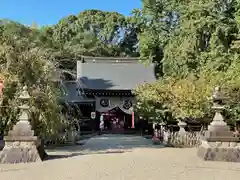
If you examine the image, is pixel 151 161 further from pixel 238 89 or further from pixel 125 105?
pixel 125 105

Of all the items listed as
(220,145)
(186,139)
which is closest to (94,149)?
(186,139)

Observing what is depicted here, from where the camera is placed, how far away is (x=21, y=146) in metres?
10.3

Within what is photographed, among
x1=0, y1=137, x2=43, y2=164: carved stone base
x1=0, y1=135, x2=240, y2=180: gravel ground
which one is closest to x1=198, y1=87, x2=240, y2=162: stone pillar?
x1=0, y1=135, x2=240, y2=180: gravel ground

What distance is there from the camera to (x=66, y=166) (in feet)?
30.3

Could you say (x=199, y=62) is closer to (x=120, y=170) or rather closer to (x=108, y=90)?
(x=108, y=90)

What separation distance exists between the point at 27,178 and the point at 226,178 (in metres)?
4.25

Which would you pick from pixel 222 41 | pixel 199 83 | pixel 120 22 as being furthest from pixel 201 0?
pixel 120 22

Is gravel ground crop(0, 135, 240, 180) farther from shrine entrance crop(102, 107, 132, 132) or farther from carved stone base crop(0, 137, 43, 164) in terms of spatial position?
shrine entrance crop(102, 107, 132, 132)

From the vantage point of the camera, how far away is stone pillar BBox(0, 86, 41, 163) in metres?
10.2

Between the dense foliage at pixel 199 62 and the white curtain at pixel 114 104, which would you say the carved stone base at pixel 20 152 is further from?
the white curtain at pixel 114 104

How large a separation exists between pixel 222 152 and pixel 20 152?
5852 mm

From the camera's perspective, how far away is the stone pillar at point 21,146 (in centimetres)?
1017

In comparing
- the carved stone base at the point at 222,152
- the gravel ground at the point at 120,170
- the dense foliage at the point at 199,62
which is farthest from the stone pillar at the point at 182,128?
the gravel ground at the point at 120,170

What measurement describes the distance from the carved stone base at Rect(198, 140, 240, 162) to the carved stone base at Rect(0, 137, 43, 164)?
488 centimetres
